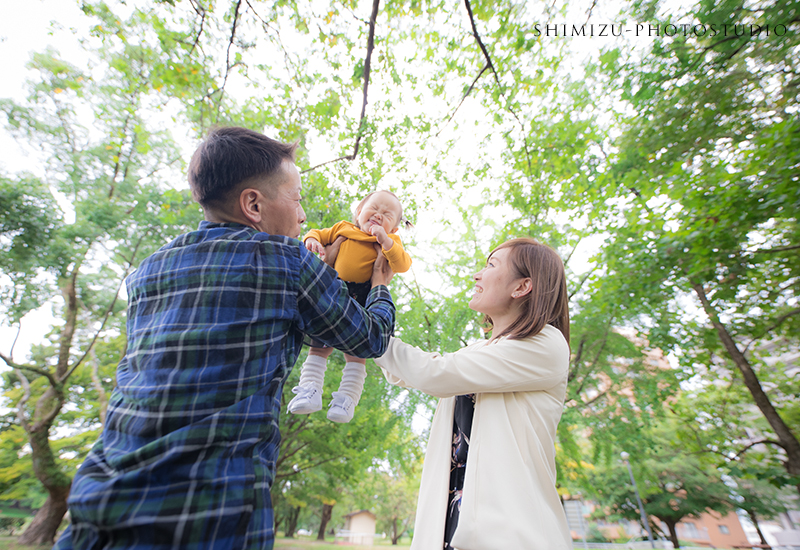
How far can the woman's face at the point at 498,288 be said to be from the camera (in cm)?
199

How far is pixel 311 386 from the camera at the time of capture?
191cm

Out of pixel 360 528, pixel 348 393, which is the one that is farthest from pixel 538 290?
pixel 360 528

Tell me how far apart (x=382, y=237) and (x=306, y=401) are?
2.99 ft

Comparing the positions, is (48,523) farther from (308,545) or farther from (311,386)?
Answer: (311,386)

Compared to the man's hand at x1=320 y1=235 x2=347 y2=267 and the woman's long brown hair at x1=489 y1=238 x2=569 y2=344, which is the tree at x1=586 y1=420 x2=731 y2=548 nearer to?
the woman's long brown hair at x1=489 y1=238 x2=569 y2=344

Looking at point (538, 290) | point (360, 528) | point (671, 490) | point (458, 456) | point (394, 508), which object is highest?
point (671, 490)

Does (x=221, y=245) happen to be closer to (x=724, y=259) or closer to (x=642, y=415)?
(x=724, y=259)

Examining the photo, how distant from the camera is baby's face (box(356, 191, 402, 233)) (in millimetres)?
2336

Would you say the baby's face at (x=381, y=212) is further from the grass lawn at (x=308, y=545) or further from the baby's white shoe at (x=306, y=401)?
the grass lawn at (x=308, y=545)

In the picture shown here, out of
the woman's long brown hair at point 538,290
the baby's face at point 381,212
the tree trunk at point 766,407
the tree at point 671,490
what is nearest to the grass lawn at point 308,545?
the tree at point 671,490

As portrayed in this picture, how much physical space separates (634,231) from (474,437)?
21.0 ft

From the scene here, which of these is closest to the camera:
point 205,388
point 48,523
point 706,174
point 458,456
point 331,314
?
point 205,388

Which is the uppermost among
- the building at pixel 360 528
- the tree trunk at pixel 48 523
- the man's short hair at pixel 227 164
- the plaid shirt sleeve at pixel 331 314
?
the man's short hair at pixel 227 164

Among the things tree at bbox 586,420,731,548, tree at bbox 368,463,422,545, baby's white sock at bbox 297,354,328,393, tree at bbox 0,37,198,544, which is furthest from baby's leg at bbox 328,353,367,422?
tree at bbox 368,463,422,545
